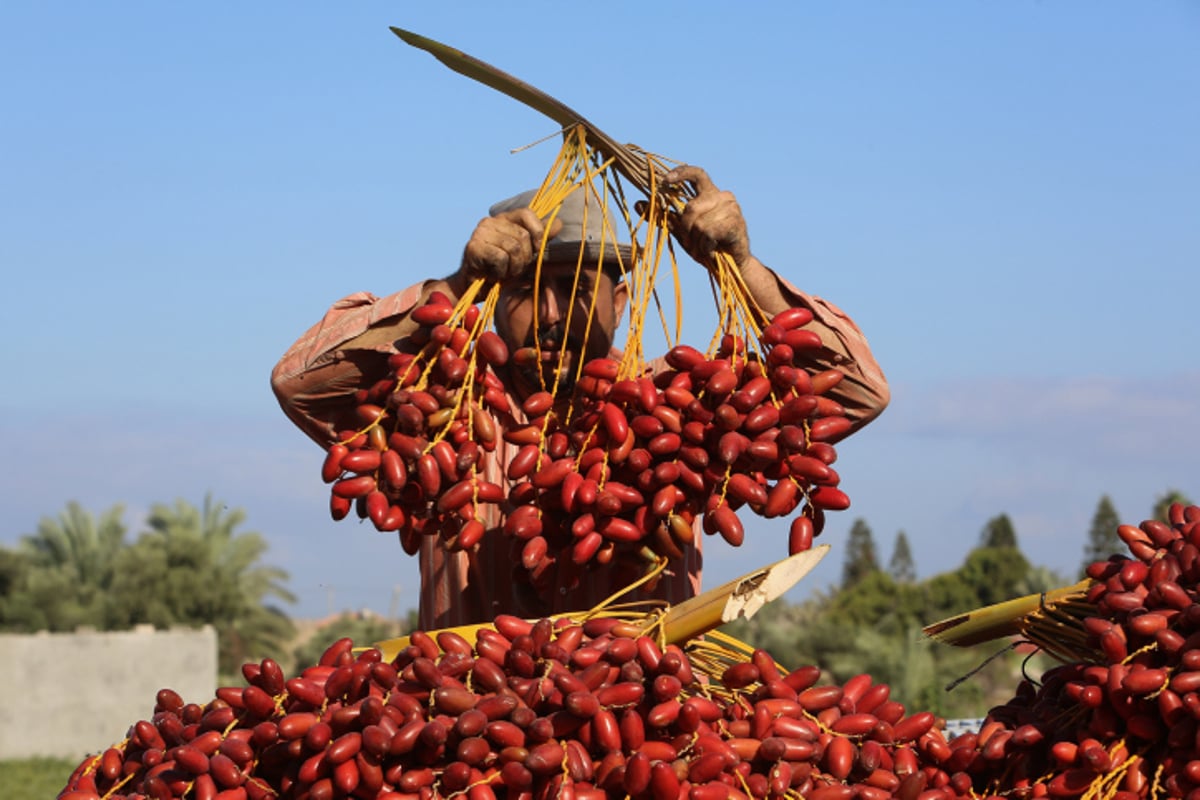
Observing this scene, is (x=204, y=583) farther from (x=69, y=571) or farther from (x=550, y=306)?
(x=550, y=306)

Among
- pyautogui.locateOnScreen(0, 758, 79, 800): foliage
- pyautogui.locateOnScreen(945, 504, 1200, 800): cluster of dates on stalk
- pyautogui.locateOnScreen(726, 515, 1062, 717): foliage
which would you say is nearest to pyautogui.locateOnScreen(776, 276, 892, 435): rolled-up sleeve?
pyautogui.locateOnScreen(945, 504, 1200, 800): cluster of dates on stalk

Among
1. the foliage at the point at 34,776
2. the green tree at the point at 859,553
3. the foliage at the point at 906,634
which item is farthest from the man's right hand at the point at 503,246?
the green tree at the point at 859,553

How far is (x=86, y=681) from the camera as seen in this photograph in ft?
63.8

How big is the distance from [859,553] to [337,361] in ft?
130

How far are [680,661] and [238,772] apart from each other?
0.64 m

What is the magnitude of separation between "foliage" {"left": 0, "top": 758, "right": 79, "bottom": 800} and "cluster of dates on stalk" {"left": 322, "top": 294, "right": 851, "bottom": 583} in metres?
13.0

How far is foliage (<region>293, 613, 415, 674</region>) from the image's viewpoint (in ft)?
75.9

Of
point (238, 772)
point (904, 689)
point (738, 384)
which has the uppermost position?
point (738, 384)

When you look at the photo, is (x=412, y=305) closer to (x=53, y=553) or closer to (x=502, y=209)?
(x=502, y=209)

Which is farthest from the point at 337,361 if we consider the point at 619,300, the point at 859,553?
the point at 859,553

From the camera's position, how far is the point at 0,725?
19047 mm

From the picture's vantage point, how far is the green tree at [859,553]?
134ft

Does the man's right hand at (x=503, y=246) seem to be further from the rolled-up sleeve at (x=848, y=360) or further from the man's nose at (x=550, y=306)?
the rolled-up sleeve at (x=848, y=360)

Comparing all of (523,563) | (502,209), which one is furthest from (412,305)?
(523,563)
